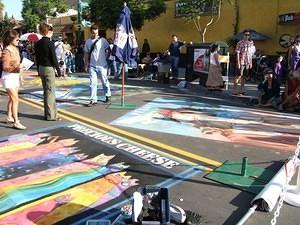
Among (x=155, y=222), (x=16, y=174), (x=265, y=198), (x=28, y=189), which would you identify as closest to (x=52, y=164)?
(x=16, y=174)

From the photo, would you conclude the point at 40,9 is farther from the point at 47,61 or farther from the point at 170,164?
the point at 170,164

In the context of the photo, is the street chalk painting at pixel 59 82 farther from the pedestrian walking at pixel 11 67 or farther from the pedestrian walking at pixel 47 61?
the pedestrian walking at pixel 11 67

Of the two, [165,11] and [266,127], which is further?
[165,11]

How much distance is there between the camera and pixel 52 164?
5.62m

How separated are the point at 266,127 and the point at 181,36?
17.5m

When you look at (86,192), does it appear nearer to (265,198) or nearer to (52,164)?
(52,164)

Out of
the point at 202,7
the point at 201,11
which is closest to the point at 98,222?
the point at 202,7

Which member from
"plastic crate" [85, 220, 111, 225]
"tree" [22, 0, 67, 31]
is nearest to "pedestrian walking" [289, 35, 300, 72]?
"plastic crate" [85, 220, 111, 225]

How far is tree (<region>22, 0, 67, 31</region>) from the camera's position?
40812 millimetres

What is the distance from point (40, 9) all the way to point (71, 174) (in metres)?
39.1

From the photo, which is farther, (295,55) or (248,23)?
(248,23)

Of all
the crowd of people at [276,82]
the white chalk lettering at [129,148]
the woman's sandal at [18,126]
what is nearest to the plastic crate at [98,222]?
the white chalk lettering at [129,148]

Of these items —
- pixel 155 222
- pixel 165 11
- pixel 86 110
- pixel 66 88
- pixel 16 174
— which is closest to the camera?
pixel 155 222

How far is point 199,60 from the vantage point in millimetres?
14891
